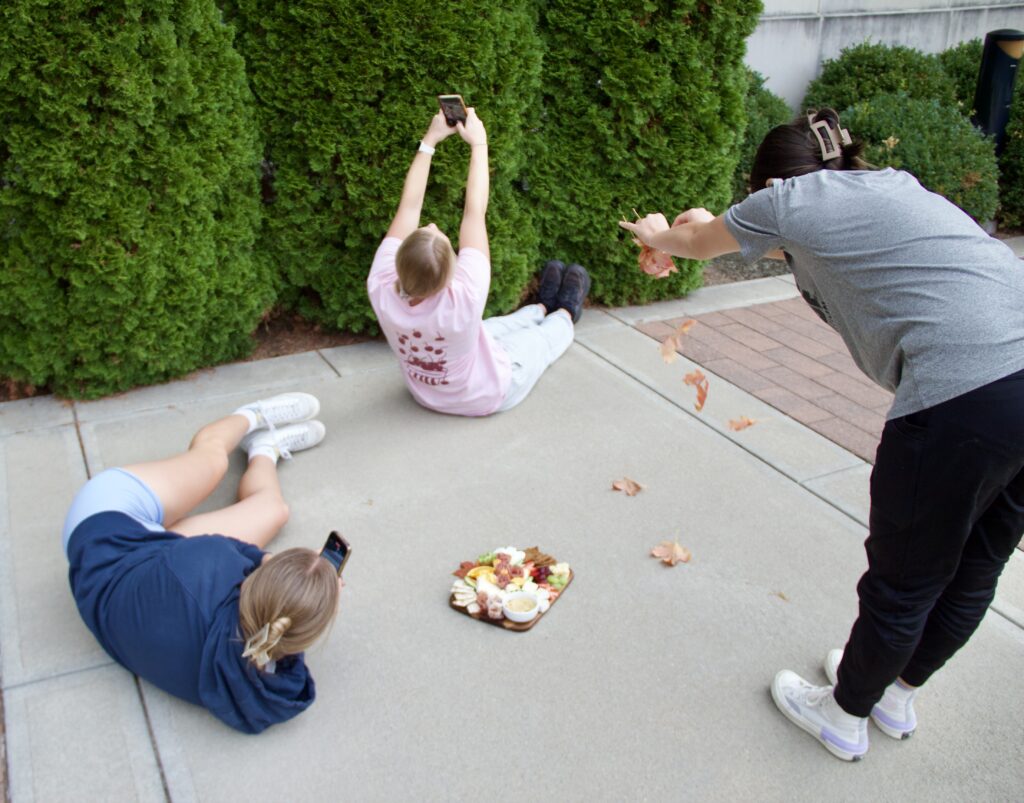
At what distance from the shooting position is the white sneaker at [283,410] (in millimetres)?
3848

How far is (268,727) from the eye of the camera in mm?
2555

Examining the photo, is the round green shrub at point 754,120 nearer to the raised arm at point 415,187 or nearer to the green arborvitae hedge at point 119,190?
the raised arm at point 415,187

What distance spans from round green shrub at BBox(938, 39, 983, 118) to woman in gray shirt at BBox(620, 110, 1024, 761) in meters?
7.00

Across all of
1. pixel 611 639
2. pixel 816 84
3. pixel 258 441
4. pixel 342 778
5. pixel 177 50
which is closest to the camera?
pixel 342 778

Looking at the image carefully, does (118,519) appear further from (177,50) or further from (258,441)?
(177,50)

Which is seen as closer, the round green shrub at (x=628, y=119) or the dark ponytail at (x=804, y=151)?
the dark ponytail at (x=804, y=151)

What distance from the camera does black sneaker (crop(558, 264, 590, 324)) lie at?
A: 17.4ft

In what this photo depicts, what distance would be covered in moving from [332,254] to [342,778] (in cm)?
312

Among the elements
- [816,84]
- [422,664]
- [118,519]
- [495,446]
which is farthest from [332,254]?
[816,84]

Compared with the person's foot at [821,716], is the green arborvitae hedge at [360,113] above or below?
above

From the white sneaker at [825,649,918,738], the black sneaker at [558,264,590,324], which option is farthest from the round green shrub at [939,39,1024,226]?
the white sneaker at [825,649,918,738]

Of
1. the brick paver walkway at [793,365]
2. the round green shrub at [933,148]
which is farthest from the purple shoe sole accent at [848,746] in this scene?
the round green shrub at [933,148]

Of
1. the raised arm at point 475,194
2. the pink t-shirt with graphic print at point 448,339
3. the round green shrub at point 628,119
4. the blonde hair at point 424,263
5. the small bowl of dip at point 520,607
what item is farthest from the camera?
the round green shrub at point 628,119

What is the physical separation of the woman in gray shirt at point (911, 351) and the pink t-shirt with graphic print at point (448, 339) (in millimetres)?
1584
